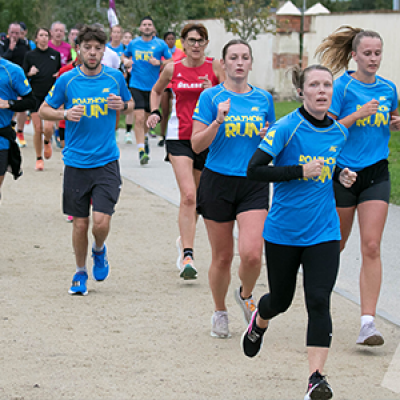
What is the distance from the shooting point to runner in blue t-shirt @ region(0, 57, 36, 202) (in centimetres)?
740

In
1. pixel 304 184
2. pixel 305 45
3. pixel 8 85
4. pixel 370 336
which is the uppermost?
pixel 305 45

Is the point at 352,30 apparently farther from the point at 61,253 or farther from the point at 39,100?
the point at 39,100

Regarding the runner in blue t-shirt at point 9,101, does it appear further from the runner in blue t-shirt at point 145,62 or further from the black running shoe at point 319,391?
the runner in blue t-shirt at point 145,62

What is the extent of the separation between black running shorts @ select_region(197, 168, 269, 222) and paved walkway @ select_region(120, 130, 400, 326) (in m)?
1.36

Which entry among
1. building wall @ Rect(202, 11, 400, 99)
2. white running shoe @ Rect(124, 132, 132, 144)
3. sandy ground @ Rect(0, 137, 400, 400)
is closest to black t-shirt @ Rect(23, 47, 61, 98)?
white running shoe @ Rect(124, 132, 132, 144)

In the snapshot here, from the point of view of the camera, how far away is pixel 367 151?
5539mm

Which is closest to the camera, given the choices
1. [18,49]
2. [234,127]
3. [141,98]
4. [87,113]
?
[234,127]

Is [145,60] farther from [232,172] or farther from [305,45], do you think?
[305,45]

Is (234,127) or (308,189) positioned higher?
(234,127)

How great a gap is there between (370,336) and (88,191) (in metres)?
2.63

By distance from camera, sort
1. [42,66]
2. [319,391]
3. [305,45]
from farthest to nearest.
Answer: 1. [305,45]
2. [42,66]
3. [319,391]

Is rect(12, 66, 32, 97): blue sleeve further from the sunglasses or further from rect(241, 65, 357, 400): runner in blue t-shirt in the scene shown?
rect(241, 65, 357, 400): runner in blue t-shirt

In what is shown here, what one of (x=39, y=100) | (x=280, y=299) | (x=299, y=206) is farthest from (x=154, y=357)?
(x=39, y=100)

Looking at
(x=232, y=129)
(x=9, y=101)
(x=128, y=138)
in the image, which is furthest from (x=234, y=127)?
(x=128, y=138)
